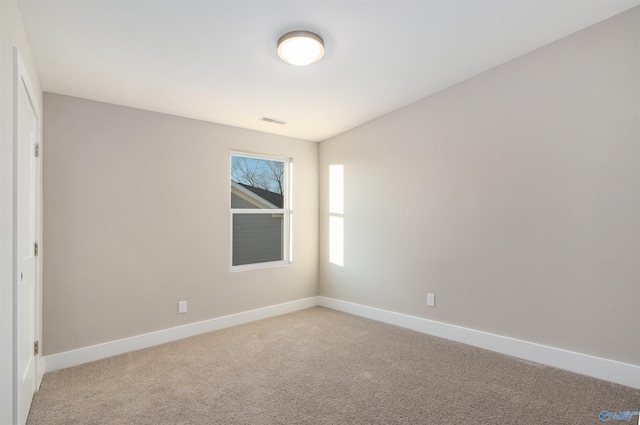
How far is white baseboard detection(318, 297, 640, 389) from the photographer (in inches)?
104

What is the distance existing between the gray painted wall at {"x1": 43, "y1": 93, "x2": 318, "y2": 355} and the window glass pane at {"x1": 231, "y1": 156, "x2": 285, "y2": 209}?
19cm

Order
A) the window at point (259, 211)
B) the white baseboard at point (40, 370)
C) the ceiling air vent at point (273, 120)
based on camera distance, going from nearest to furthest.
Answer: the white baseboard at point (40, 370)
the ceiling air vent at point (273, 120)
the window at point (259, 211)

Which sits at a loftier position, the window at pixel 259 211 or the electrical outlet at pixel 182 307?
the window at pixel 259 211

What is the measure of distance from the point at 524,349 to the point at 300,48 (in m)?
3.12

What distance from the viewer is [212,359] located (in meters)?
3.09

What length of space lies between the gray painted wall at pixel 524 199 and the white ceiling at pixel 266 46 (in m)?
0.30

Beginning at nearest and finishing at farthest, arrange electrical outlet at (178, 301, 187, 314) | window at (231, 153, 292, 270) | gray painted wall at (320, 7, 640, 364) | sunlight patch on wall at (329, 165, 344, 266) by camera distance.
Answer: gray painted wall at (320, 7, 640, 364) → electrical outlet at (178, 301, 187, 314) → window at (231, 153, 292, 270) → sunlight patch on wall at (329, 165, 344, 266)

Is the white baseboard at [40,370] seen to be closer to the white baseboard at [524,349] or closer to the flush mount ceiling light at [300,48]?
the flush mount ceiling light at [300,48]

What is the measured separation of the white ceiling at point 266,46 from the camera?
7.16 feet

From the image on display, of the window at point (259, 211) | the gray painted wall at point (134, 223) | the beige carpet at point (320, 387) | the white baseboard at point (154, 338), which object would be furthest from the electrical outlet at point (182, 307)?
the window at point (259, 211)

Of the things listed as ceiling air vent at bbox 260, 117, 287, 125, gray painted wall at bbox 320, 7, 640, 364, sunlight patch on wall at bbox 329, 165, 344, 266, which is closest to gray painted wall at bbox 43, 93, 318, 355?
ceiling air vent at bbox 260, 117, 287, 125

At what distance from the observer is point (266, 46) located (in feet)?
8.45

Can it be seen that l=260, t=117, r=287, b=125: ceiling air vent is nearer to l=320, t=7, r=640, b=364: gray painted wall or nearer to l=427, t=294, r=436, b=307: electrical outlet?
l=320, t=7, r=640, b=364: gray painted wall

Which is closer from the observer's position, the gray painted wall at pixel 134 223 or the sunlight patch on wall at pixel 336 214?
the gray painted wall at pixel 134 223
